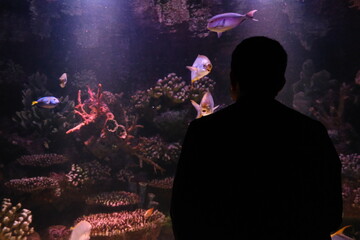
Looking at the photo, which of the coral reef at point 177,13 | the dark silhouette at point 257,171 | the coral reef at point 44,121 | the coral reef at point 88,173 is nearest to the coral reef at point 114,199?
the coral reef at point 88,173

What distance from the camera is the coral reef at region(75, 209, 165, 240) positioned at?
4.79m

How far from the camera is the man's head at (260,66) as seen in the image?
132 centimetres

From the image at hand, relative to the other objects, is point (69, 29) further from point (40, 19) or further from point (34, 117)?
point (34, 117)

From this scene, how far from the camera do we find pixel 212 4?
24.8 ft

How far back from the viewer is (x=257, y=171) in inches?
49.8

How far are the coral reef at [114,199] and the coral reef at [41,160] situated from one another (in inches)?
46.4

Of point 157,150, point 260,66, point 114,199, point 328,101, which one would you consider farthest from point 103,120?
point 260,66

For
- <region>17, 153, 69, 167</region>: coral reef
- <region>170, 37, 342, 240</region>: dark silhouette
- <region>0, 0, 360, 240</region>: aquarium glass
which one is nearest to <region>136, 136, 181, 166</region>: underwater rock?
<region>0, 0, 360, 240</region>: aquarium glass

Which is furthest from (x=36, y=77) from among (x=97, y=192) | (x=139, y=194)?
(x=139, y=194)

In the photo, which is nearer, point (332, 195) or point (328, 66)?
point (332, 195)

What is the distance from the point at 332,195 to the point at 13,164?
6.76 m

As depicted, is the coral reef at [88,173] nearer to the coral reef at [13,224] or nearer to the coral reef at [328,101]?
the coral reef at [13,224]

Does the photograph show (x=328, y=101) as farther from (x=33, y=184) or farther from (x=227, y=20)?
(x=33, y=184)

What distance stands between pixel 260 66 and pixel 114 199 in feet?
17.1
